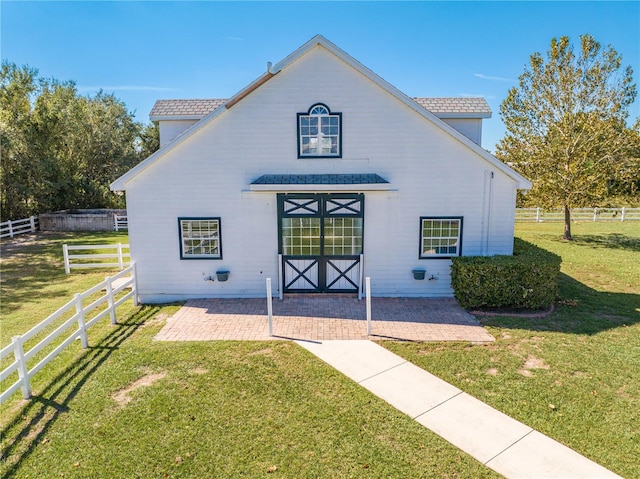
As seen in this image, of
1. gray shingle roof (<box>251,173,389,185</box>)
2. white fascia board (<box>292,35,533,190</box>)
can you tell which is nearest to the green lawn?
white fascia board (<box>292,35,533,190</box>)

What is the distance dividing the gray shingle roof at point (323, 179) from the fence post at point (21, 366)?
6752 millimetres

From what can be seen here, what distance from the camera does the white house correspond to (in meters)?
11.5

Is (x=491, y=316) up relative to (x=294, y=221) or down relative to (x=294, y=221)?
down

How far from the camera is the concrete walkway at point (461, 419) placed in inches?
207

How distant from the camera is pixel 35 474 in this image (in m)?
5.15

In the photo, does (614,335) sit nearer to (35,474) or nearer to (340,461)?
(340,461)

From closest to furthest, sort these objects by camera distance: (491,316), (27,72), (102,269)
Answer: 1. (491,316)
2. (102,269)
3. (27,72)

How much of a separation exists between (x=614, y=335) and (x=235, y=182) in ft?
35.4

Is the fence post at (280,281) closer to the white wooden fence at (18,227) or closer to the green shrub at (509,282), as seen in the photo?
the green shrub at (509,282)

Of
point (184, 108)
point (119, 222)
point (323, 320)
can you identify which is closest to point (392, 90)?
point (323, 320)

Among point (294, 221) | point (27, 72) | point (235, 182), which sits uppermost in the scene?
point (27, 72)

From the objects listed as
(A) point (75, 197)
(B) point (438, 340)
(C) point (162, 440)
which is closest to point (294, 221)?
(B) point (438, 340)

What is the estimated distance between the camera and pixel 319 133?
11.8 metres

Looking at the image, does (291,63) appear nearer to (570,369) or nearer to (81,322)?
(81,322)
